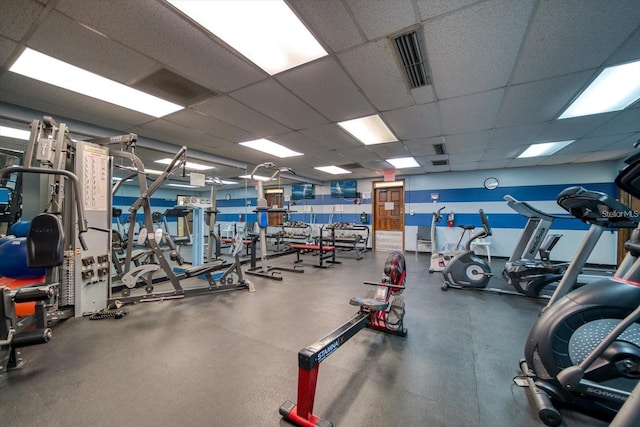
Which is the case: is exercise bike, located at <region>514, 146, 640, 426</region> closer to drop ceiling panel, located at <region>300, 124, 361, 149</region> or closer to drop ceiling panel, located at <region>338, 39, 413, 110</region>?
drop ceiling panel, located at <region>338, 39, 413, 110</region>

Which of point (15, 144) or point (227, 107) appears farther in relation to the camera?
point (15, 144)

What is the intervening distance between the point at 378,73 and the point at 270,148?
315cm

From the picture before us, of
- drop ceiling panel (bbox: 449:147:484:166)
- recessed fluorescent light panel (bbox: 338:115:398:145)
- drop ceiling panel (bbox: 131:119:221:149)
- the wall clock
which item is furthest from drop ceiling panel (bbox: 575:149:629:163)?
drop ceiling panel (bbox: 131:119:221:149)

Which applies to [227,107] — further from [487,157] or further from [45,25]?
[487,157]

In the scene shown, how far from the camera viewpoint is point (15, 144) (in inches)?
182

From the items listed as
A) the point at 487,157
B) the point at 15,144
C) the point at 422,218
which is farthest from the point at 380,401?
the point at 15,144

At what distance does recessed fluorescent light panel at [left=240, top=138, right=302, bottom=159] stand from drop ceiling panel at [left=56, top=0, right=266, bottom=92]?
209cm

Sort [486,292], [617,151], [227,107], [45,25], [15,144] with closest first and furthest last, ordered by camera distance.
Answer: [45,25] → [227,107] → [486,292] → [15,144] → [617,151]

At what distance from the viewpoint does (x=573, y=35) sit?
5.81ft

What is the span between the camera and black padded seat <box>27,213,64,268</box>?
194 cm

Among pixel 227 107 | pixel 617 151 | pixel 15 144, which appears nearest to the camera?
pixel 227 107

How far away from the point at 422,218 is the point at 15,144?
1034 cm

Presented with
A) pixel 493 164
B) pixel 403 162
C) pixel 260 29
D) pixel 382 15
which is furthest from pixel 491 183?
pixel 260 29

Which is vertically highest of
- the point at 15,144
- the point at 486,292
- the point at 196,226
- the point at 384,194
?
the point at 15,144
